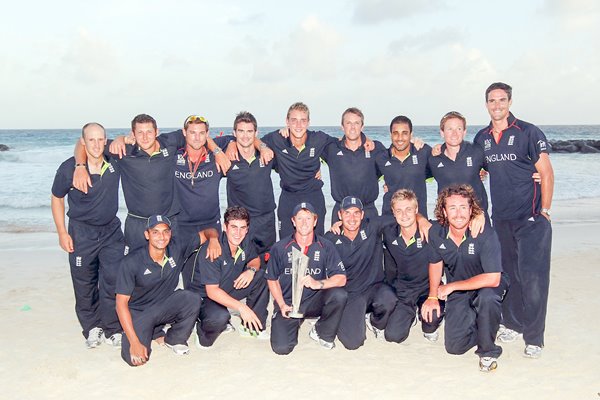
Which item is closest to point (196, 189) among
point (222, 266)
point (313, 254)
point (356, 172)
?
point (222, 266)

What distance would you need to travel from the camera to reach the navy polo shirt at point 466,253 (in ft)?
19.8

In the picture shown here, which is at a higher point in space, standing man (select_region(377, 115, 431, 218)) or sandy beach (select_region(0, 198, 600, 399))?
standing man (select_region(377, 115, 431, 218))

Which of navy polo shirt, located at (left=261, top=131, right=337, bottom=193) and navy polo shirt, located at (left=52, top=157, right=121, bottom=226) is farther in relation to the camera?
navy polo shirt, located at (left=261, top=131, right=337, bottom=193)

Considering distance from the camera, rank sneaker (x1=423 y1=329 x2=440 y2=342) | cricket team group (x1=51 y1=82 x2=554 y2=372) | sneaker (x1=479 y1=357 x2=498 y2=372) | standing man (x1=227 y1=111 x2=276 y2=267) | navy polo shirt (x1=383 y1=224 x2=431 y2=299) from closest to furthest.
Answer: sneaker (x1=479 y1=357 x2=498 y2=372)
cricket team group (x1=51 y1=82 x2=554 y2=372)
sneaker (x1=423 y1=329 x2=440 y2=342)
navy polo shirt (x1=383 y1=224 x2=431 y2=299)
standing man (x1=227 y1=111 x2=276 y2=267)

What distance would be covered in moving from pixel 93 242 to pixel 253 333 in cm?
216

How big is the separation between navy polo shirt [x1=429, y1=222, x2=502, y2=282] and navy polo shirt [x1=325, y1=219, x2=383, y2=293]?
78cm

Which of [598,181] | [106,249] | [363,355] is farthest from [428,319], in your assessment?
[598,181]

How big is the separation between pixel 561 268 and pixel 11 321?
8.51 meters

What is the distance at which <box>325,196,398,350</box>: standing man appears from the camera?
6670mm

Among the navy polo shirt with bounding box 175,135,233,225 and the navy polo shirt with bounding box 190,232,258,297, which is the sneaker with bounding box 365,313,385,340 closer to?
the navy polo shirt with bounding box 190,232,258,297

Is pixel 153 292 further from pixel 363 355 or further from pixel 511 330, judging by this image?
pixel 511 330

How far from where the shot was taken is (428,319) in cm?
635

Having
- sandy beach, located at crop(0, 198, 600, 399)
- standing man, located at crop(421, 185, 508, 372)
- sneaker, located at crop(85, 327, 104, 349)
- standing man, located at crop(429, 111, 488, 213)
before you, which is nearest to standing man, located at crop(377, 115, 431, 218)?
standing man, located at crop(429, 111, 488, 213)

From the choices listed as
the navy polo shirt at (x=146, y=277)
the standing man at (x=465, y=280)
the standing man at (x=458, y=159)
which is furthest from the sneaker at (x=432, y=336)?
the navy polo shirt at (x=146, y=277)
